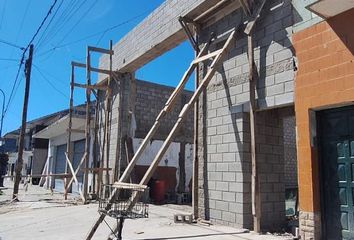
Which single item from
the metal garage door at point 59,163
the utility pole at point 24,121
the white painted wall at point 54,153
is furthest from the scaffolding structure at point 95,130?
→ the metal garage door at point 59,163

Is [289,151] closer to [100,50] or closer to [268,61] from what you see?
[100,50]

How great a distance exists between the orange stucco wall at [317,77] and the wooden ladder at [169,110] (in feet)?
5.84

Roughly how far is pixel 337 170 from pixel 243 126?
7.84ft

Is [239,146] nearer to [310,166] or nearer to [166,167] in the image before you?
[310,166]

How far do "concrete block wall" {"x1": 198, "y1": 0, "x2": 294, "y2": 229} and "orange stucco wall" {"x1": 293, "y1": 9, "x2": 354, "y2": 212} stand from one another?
0.38 meters

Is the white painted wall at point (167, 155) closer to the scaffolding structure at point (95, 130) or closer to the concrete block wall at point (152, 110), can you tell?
the concrete block wall at point (152, 110)

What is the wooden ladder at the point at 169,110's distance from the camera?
21.8 feet

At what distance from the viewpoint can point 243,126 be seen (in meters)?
8.25

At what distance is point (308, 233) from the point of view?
6.44 metres

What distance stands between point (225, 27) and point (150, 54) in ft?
15.0

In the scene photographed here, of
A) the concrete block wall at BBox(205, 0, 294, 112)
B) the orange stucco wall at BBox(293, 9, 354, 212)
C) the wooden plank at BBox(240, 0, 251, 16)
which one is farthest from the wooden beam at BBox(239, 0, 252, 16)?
the orange stucco wall at BBox(293, 9, 354, 212)

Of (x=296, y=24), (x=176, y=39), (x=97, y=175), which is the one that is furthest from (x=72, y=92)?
(x=296, y=24)

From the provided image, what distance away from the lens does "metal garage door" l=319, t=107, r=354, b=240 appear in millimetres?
6152

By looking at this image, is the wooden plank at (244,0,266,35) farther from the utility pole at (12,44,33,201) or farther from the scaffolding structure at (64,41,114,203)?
the utility pole at (12,44,33,201)
